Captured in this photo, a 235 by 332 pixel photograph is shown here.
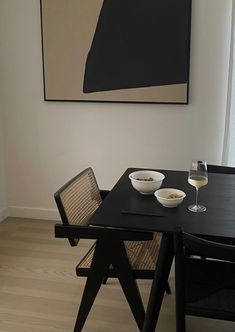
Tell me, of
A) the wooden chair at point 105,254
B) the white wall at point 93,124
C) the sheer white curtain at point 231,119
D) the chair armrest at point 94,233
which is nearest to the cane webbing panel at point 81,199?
the wooden chair at point 105,254

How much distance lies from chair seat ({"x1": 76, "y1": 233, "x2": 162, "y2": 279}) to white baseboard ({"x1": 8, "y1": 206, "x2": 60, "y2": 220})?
60.7 inches

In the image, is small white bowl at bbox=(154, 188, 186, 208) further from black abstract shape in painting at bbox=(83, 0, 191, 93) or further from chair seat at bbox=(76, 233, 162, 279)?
black abstract shape in painting at bbox=(83, 0, 191, 93)

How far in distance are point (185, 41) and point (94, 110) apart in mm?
895

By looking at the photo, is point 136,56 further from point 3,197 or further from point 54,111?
point 3,197

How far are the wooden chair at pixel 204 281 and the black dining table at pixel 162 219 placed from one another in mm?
112

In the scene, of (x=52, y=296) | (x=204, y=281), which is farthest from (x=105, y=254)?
(x=52, y=296)

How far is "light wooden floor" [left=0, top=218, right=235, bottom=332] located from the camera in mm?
2303

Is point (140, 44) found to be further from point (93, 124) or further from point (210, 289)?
point (210, 289)

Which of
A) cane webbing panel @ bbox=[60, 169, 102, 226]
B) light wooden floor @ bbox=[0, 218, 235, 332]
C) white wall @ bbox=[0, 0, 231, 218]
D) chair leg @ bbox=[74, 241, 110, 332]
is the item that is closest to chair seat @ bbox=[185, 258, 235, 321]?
chair leg @ bbox=[74, 241, 110, 332]

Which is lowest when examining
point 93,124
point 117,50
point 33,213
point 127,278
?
point 33,213

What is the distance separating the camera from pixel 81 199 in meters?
2.32

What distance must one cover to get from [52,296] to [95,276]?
661 millimetres

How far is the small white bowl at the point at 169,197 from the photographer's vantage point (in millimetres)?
1975

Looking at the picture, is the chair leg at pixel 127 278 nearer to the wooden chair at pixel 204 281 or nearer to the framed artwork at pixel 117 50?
the wooden chair at pixel 204 281
